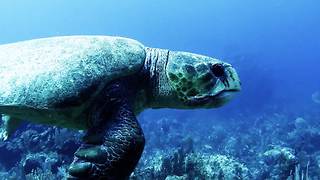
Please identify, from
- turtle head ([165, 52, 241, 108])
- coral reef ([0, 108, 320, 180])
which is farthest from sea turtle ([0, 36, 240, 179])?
coral reef ([0, 108, 320, 180])

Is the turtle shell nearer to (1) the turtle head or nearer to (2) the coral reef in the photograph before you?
(1) the turtle head

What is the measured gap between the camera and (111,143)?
11.1 ft

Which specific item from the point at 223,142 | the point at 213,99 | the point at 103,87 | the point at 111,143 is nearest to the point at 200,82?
the point at 213,99

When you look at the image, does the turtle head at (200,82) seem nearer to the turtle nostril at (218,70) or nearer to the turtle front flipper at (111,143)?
the turtle nostril at (218,70)

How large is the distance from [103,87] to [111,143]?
64 centimetres

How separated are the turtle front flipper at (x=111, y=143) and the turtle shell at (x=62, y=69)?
210mm

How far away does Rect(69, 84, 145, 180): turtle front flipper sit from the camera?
127 inches

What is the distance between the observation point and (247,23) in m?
160

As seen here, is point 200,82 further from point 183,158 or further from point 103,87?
point 183,158

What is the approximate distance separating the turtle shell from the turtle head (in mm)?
433

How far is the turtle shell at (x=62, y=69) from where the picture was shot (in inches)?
143

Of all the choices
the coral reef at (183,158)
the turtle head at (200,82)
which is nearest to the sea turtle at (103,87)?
the turtle head at (200,82)

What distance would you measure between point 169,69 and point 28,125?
25.8 feet

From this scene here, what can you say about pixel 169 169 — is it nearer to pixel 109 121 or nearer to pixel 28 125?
pixel 109 121
